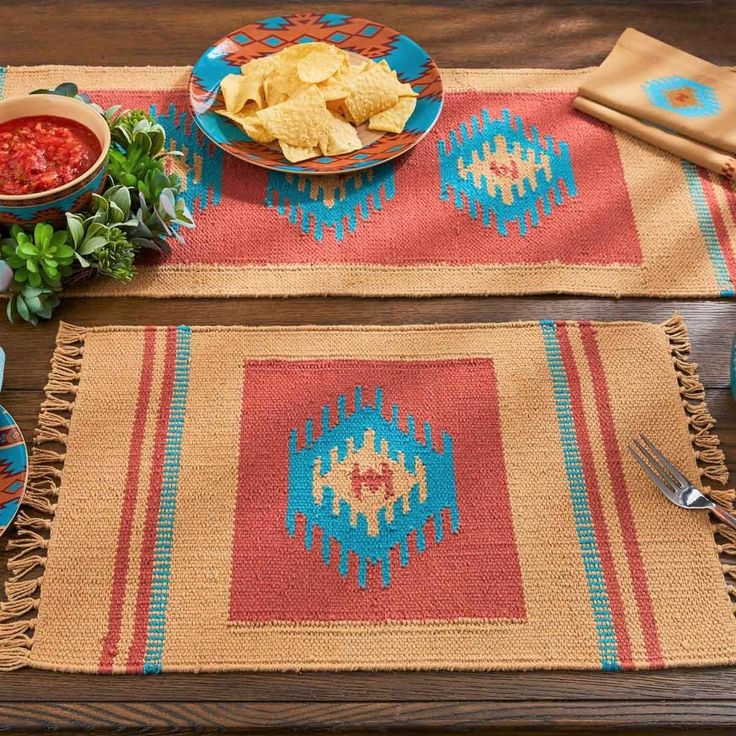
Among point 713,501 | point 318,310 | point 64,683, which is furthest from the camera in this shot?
point 318,310

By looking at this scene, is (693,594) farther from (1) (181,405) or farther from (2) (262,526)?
(1) (181,405)

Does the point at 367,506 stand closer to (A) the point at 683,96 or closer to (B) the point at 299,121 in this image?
(B) the point at 299,121

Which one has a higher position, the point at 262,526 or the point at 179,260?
the point at 179,260

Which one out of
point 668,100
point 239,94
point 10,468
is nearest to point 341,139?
point 239,94

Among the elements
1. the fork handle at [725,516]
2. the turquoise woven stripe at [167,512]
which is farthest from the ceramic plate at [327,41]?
the fork handle at [725,516]

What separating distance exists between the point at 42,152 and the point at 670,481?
31.6 inches

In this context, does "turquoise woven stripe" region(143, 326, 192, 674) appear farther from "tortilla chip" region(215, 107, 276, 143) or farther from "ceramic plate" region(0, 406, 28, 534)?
"tortilla chip" region(215, 107, 276, 143)

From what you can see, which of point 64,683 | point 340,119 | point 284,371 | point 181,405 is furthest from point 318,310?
point 64,683

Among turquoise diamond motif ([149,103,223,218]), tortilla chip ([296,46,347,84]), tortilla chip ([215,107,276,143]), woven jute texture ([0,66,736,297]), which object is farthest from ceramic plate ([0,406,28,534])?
tortilla chip ([296,46,347,84])

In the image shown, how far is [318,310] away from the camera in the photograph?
100 cm

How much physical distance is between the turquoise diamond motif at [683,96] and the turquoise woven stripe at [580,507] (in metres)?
0.45

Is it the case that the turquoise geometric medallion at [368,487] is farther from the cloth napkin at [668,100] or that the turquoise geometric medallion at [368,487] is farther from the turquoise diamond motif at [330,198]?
the cloth napkin at [668,100]

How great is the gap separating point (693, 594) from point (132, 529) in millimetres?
573

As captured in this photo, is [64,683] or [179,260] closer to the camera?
[64,683]
